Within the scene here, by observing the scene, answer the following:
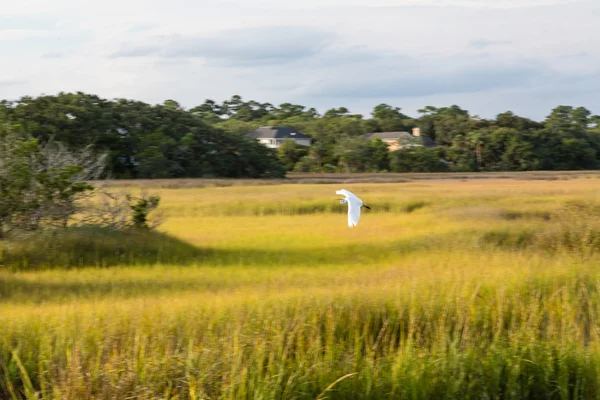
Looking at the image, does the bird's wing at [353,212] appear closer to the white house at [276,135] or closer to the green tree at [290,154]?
the green tree at [290,154]

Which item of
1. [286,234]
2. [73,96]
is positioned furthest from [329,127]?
[286,234]

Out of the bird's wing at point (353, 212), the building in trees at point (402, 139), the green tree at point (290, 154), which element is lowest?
the bird's wing at point (353, 212)

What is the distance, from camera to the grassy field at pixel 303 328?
6965 millimetres

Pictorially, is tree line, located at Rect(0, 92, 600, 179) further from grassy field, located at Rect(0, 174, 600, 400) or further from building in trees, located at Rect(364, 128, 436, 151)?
grassy field, located at Rect(0, 174, 600, 400)

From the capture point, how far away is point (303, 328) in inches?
313

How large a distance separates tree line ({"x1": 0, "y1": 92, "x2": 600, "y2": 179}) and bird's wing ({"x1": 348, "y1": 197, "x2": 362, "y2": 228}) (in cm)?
1633

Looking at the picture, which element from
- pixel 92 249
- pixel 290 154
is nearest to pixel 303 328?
pixel 92 249

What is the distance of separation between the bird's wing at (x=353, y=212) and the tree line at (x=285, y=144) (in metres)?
16.3

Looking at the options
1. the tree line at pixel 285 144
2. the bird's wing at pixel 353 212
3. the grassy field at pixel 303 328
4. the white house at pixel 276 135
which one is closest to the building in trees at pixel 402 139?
the tree line at pixel 285 144

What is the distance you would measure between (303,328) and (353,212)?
4.64 meters

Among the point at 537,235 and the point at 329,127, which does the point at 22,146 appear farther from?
the point at 329,127

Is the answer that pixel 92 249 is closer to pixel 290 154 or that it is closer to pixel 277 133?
pixel 290 154

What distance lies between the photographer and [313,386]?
7.11 m

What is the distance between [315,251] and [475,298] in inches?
257
